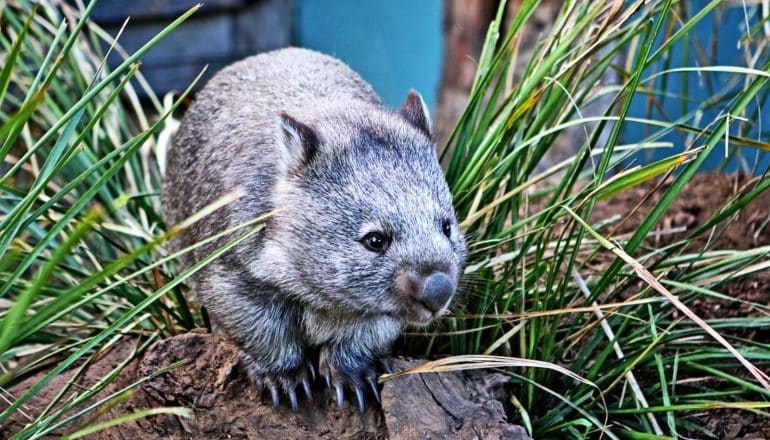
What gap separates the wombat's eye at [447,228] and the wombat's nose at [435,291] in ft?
0.81

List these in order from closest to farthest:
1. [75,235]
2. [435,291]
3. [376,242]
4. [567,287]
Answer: [75,235]
[435,291]
[376,242]
[567,287]

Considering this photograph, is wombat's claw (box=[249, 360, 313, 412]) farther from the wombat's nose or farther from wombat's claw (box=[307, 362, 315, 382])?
the wombat's nose

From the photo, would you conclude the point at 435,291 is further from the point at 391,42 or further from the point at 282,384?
the point at 391,42

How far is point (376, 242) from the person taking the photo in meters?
2.95

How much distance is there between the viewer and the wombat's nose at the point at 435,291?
2.82 metres

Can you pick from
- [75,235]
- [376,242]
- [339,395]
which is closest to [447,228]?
[376,242]

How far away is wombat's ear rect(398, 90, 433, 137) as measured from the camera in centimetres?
346

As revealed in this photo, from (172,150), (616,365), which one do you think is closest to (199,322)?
(172,150)

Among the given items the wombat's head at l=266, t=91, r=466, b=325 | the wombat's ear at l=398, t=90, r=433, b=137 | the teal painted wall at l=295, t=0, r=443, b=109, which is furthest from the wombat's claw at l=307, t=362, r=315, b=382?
the teal painted wall at l=295, t=0, r=443, b=109

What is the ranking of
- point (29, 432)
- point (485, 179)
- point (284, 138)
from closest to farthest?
point (29, 432)
point (284, 138)
point (485, 179)

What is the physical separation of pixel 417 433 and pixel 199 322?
→ 1365mm

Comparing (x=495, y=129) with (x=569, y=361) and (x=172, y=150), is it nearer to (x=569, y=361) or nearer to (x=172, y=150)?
(x=569, y=361)

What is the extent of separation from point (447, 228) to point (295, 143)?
621 millimetres

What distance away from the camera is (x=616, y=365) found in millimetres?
3330
